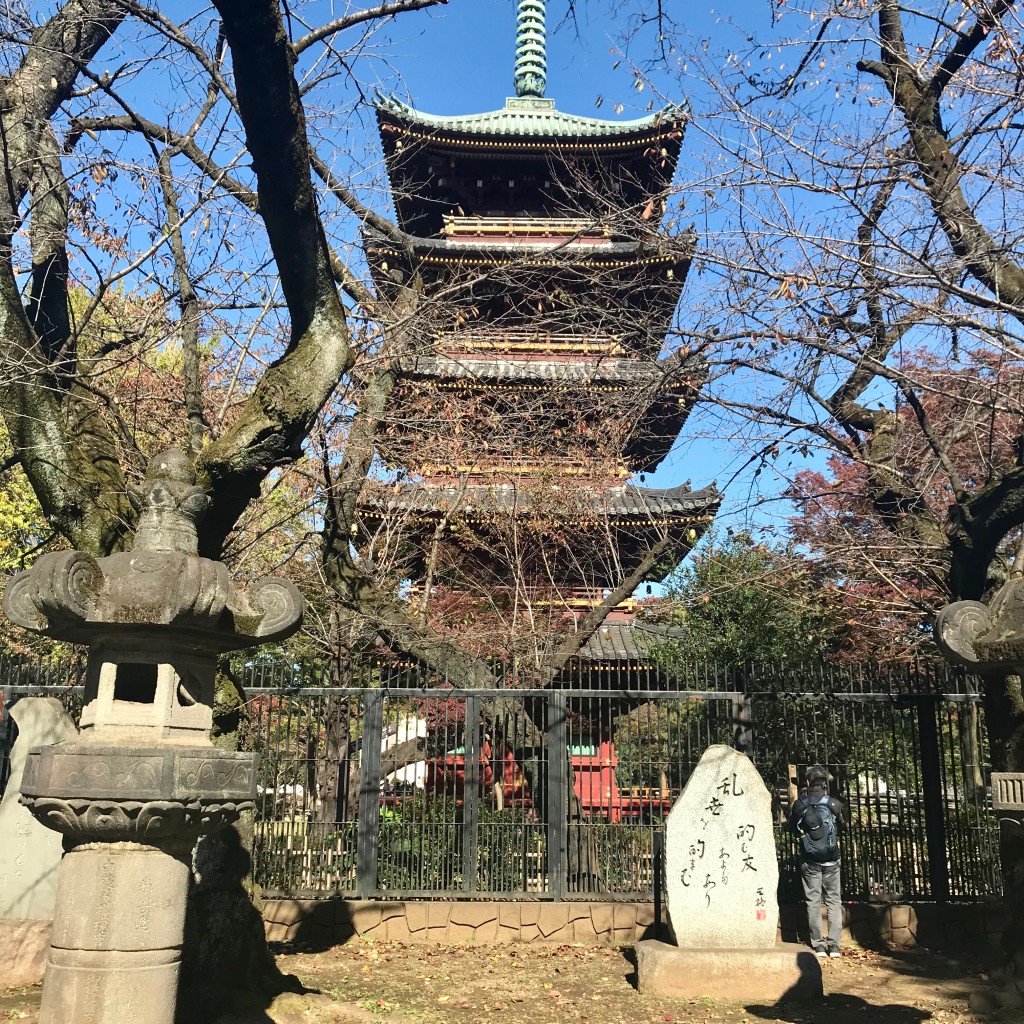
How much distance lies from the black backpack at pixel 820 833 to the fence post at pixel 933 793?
5.57ft

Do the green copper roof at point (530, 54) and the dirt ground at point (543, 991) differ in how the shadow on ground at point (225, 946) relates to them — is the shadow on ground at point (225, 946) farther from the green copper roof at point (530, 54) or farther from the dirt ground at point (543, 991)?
the green copper roof at point (530, 54)

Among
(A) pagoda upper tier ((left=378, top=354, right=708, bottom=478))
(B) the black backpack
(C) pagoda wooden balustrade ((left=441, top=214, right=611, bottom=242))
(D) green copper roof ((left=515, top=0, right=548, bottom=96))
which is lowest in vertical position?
(B) the black backpack

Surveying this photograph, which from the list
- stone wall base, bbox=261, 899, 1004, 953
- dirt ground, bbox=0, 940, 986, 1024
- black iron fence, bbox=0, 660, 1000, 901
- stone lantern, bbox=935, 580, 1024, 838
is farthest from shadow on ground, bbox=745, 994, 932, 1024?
stone lantern, bbox=935, 580, 1024, 838

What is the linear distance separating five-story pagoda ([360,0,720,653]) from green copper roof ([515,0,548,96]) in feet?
13.4

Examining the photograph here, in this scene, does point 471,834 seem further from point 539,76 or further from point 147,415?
point 539,76

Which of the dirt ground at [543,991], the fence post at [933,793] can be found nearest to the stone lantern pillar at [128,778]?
the dirt ground at [543,991]

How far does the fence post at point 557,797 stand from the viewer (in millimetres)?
9094

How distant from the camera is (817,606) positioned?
51.7 feet

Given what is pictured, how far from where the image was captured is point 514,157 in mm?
17234

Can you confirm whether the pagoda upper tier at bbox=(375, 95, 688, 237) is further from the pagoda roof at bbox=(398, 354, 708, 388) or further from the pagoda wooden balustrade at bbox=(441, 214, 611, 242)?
the pagoda roof at bbox=(398, 354, 708, 388)

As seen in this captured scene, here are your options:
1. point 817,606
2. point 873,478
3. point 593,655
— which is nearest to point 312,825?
point 593,655

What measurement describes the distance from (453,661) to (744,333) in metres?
5.50

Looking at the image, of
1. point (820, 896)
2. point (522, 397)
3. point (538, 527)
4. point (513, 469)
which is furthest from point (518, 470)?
point (820, 896)

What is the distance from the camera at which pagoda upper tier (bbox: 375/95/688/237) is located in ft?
54.9
